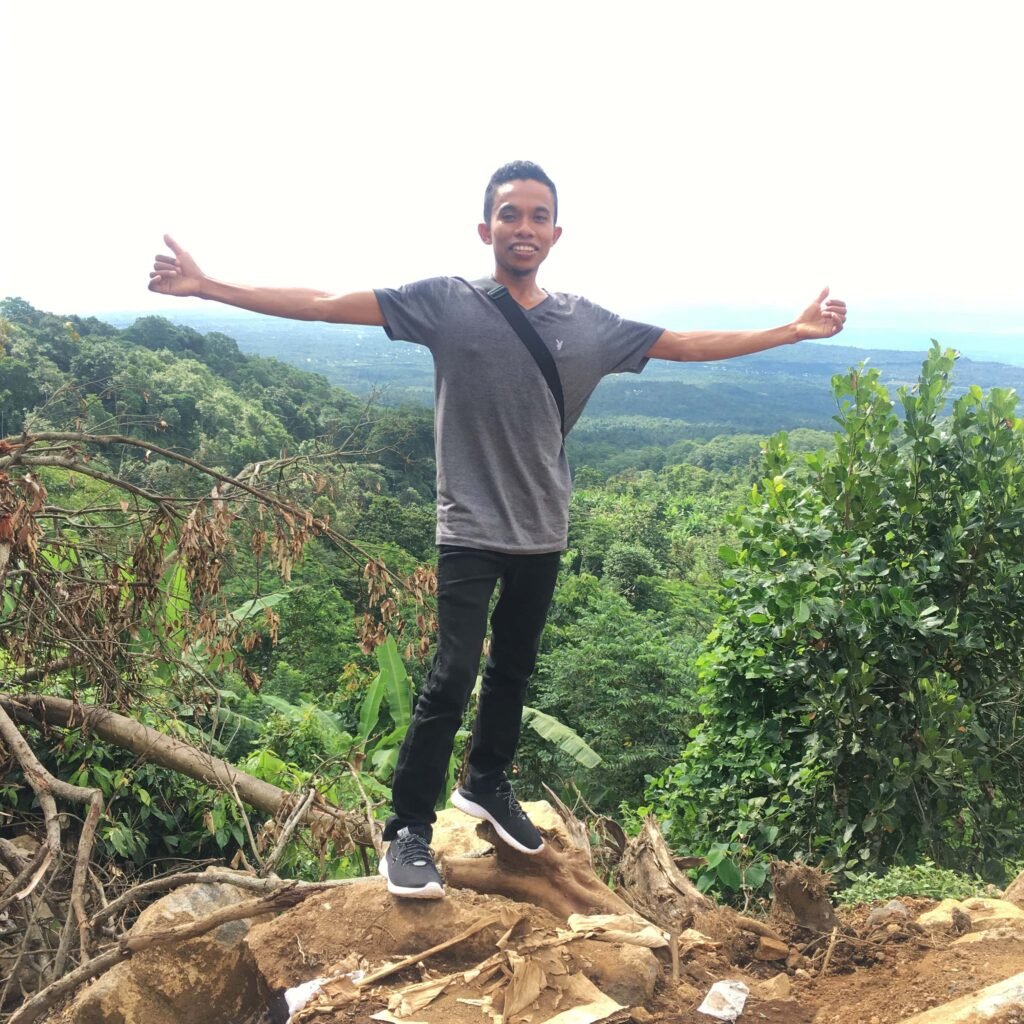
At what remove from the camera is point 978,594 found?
4148 millimetres

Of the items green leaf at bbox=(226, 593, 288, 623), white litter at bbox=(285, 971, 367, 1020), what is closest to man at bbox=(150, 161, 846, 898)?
white litter at bbox=(285, 971, 367, 1020)

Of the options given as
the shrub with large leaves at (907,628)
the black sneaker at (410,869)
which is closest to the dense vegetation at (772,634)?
the shrub with large leaves at (907,628)

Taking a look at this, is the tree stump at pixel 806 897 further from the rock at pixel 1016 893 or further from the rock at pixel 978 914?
the rock at pixel 1016 893

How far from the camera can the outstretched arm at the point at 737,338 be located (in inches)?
103

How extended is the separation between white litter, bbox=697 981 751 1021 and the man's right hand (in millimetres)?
2200

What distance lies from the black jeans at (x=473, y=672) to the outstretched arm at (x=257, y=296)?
26.6 inches

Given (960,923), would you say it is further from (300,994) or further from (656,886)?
(300,994)

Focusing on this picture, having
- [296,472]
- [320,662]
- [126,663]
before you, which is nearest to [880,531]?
[296,472]

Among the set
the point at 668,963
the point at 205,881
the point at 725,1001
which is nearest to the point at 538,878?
the point at 668,963

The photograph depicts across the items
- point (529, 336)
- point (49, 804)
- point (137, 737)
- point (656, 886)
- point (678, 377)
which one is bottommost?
point (137, 737)

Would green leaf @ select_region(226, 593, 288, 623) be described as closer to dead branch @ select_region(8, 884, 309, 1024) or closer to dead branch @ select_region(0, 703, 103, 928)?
dead branch @ select_region(0, 703, 103, 928)

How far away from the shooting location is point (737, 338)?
2.63 m

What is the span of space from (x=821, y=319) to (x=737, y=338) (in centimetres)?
26

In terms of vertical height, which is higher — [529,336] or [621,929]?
[529,336]
